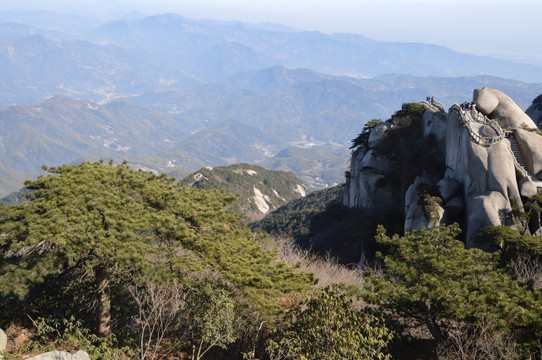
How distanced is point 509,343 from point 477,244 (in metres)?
17.0

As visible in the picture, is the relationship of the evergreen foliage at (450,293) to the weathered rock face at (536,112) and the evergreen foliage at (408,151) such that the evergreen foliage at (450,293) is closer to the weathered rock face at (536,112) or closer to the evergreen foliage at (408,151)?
the evergreen foliage at (408,151)

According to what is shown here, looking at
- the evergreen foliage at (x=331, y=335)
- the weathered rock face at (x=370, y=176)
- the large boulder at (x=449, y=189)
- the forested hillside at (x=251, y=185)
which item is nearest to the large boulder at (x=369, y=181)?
the weathered rock face at (x=370, y=176)

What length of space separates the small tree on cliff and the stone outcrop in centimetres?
1872

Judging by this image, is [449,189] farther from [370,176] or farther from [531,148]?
[370,176]

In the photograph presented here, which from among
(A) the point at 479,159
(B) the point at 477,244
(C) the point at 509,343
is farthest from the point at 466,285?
(A) the point at 479,159

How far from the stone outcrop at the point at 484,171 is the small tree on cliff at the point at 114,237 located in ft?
61.4

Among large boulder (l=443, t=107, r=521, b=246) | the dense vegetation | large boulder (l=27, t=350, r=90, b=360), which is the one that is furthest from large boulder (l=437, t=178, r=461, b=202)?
large boulder (l=27, t=350, r=90, b=360)

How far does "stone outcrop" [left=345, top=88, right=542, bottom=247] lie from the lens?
29.3m

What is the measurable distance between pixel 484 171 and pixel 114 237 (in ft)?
86.7

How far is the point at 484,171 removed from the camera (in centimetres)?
3052

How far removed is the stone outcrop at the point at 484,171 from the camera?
96.2ft

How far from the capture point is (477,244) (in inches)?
1096

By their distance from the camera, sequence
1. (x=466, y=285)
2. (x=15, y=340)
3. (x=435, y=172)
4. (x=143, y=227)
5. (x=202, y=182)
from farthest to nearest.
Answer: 1. (x=202, y=182)
2. (x=435, y=172)
3. (x=15, y=340)
4. (x=143, y=227)
5. (x=466, y=285)

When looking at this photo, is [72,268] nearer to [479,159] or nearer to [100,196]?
[100,196]
